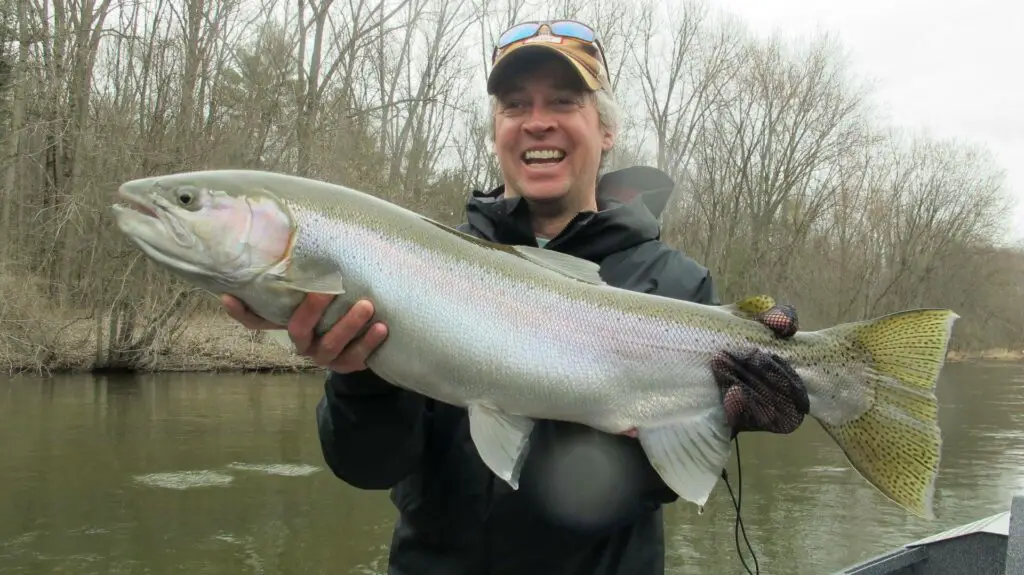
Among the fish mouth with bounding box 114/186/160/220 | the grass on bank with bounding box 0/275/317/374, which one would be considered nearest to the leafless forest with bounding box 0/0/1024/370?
the grass on bank with bounding box 0/275/317/374

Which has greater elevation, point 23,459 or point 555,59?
point 555,59

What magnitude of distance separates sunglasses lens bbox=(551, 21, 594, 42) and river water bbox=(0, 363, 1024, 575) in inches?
224

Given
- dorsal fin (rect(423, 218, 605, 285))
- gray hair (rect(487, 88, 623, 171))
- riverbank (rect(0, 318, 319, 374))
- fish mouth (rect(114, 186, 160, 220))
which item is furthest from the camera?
riverbank (rect(0, 318, 319, 374))

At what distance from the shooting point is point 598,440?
260 cm

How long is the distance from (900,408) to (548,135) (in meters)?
1.51

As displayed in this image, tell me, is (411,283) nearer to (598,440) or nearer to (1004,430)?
(598,440)

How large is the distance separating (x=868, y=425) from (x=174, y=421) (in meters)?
12.3

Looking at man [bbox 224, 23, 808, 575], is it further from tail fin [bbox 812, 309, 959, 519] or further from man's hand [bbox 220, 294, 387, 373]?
tail fin [bbox 812, 309, 959, 519]

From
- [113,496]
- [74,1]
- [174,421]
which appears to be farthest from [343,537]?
[74,1]

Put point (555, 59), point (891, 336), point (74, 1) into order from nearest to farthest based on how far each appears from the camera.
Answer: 1. point (891, 336)
2. point (555, 59)
3. point (74, 1)

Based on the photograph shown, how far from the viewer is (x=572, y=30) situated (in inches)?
121

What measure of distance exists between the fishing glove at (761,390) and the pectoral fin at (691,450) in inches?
Result: 2.8

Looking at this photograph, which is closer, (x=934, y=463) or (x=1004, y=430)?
(x=934, y=463)

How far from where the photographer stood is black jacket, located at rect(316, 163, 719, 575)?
240cm
